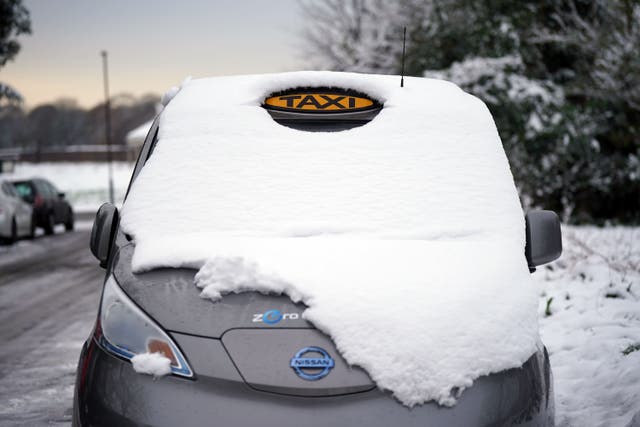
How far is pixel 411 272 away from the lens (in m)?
2.37

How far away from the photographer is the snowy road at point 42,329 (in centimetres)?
437

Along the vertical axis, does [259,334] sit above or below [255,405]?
above

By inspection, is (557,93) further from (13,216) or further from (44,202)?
(44,202)

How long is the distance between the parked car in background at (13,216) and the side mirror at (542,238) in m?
15.7

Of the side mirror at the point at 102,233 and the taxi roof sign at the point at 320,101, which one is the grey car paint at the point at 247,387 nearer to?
the side mirror at the point at 102,233

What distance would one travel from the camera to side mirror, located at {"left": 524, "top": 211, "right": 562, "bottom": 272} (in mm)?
2836

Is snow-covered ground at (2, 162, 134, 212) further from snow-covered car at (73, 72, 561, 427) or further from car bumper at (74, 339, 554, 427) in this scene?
car bumper at (74, 339, 554, 427)

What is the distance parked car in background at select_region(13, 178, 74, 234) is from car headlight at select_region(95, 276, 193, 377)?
17.6 m

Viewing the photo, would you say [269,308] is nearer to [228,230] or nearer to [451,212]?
[228,230]

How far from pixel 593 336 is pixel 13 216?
50.0ft

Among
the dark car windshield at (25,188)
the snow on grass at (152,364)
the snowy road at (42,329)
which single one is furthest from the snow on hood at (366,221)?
the dark car windshield at (25,188)

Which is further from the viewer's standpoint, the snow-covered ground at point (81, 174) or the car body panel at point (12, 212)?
the snow-covered ground at point (81, 174)

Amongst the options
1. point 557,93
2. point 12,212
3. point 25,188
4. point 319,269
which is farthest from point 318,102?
point 25,188

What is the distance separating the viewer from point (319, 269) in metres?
2.34
